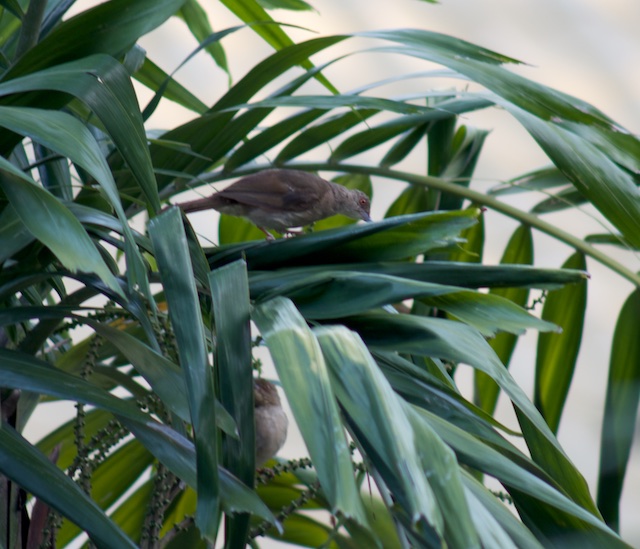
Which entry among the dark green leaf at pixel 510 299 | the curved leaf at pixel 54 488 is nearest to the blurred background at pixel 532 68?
the dark green leaf at pixel 510 299

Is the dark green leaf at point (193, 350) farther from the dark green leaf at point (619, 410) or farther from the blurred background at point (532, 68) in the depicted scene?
the blurred background at point (532, 68)

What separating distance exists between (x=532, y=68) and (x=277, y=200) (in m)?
1.25

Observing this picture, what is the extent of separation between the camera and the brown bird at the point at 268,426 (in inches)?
33.0

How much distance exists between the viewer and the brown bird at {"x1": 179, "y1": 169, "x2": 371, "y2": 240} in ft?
2.74

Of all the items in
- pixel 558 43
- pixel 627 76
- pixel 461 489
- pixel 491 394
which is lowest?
pixel 461 489

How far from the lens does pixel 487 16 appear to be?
1916mm

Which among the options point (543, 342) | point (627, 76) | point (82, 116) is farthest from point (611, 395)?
point (627, 76)

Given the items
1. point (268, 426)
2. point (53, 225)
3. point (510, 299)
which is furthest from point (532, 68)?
point (53, 225)

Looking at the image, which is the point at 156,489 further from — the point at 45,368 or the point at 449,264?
the point at 449,264

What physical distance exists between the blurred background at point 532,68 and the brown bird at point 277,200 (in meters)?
0.97

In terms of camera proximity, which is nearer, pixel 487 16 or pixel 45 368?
pixel 45 368

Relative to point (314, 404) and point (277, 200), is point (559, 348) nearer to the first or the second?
point (277, 200)

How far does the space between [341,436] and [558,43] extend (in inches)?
70.0

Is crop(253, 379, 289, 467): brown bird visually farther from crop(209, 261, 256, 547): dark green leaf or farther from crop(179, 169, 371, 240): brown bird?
crop(209, 261, 256, 547): dark green leaf
